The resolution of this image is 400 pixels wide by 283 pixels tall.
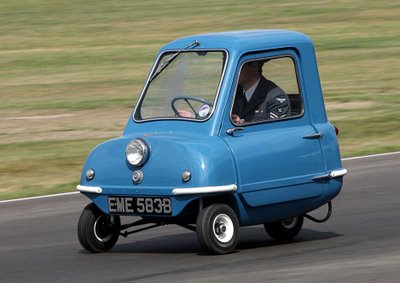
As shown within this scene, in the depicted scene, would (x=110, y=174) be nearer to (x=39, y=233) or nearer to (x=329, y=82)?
(x=39, y=233)

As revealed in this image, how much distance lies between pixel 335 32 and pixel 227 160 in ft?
82.7

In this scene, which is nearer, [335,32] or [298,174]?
[298,174]

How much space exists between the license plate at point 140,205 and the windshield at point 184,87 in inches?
32.2

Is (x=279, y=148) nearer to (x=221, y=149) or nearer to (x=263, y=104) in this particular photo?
(x=263, y=104)

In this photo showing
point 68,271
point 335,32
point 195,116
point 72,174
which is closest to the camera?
point 68,271

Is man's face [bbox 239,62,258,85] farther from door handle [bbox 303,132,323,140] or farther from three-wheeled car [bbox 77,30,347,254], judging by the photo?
door handle [bbox 303,132,323,140]

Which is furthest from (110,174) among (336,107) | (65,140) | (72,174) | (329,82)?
(329,82)

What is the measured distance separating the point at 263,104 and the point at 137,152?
1.22m

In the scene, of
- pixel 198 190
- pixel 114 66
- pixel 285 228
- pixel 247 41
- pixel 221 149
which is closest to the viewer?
pixel 198 190

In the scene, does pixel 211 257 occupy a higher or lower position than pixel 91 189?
lower

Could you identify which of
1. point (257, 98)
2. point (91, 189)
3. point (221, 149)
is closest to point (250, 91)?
point (257, 98)

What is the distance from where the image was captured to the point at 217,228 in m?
8.78

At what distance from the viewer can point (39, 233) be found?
424 inches

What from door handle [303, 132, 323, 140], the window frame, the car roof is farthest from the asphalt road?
the car roof
